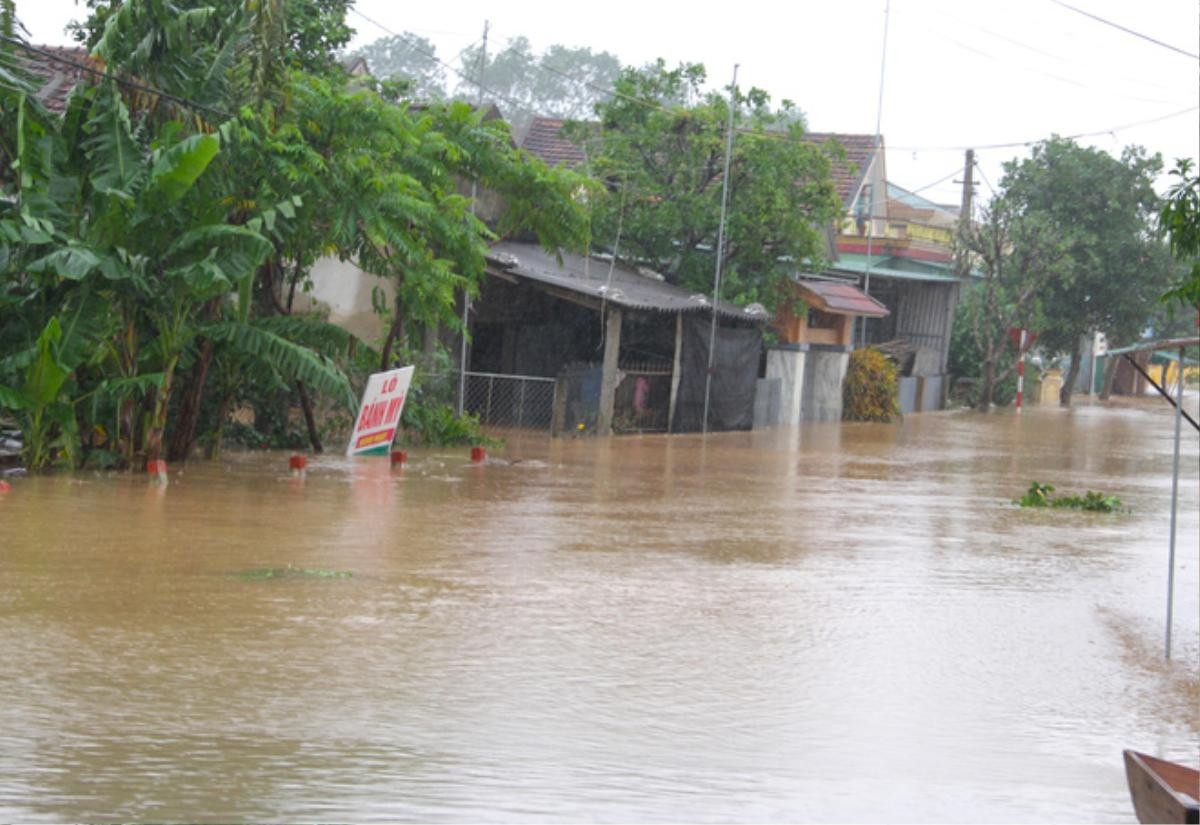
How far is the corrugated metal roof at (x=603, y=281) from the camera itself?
2548 centimetres

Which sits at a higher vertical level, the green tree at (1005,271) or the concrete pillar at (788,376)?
the green tree at (1005,271)

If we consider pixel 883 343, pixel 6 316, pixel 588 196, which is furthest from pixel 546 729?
pixel 883 343

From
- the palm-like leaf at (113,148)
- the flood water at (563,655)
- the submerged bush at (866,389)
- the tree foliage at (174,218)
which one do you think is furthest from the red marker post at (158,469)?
the submerged bush at (866,389)

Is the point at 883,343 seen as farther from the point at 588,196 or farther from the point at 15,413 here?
the point at 15,413

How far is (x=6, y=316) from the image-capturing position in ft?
53.0

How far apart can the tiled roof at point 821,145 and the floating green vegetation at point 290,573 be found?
71.2 feet

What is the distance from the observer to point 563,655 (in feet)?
29.8

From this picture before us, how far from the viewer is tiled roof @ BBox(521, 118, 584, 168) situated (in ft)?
121

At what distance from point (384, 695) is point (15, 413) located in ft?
33.1

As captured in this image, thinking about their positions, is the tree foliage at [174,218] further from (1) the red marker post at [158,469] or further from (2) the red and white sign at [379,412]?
(2) the red and white sign at [379,412]

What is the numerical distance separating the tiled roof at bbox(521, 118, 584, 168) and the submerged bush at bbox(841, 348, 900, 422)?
8160mm

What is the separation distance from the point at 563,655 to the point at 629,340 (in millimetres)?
20755

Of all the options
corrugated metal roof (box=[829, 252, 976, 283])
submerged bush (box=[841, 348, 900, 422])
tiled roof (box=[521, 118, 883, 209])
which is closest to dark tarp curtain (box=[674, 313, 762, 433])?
tiled roof (box=[521, 118, 883, 209])

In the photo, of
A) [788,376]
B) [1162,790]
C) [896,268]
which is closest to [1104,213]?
[896,268]
